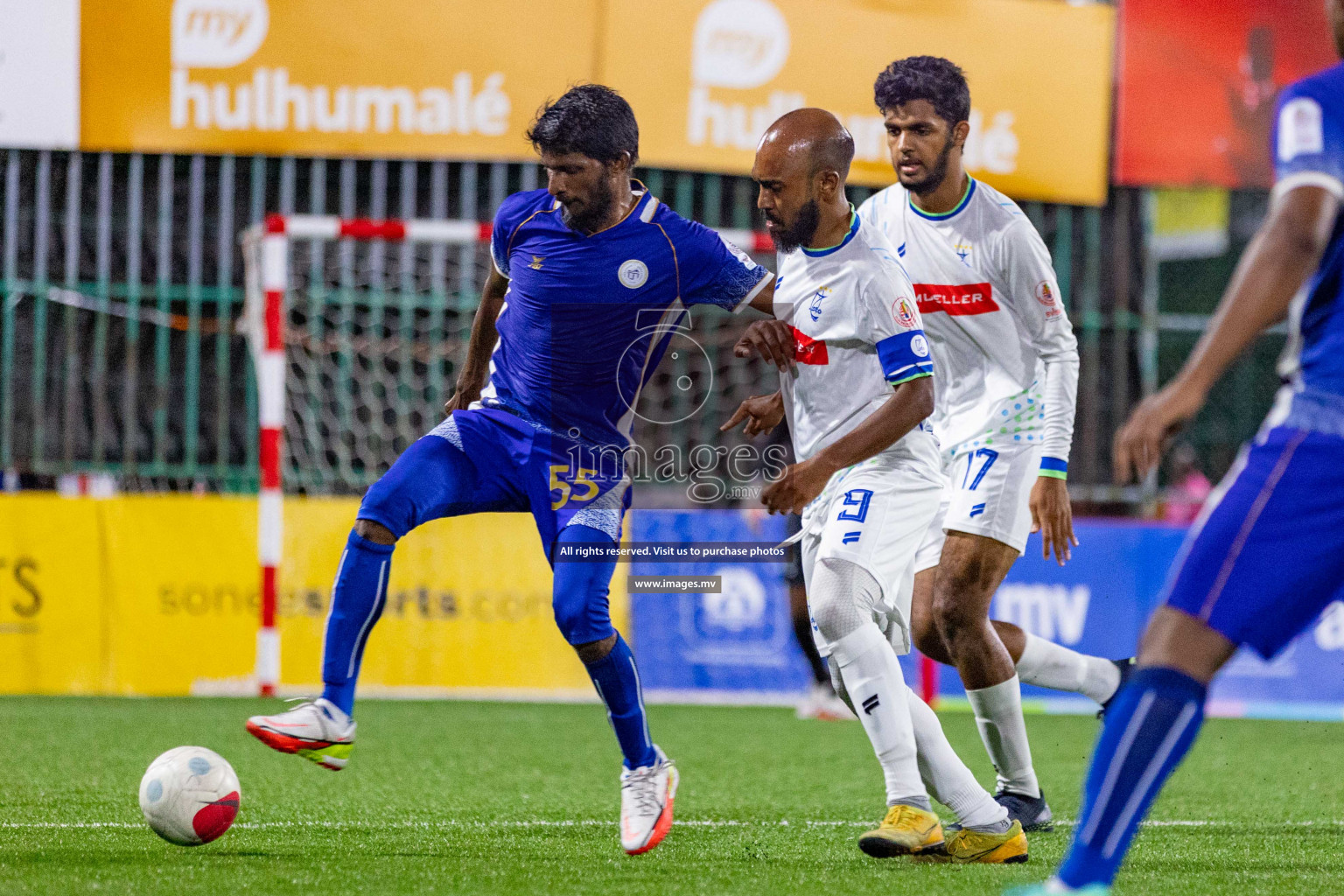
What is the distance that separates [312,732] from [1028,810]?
228 cm

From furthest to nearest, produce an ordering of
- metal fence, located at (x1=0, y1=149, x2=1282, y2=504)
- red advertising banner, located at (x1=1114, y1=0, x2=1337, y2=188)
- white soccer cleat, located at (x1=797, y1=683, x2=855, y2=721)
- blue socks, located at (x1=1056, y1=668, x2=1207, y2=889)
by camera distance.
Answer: red advertising banner, located at (x1=1114, y1=0, x2=1337, y2=188) → metal fence, located at (x1=0, y1=149, x2=1282, y2=504) → white soccer cleat, located at (x1=797, y1=683, x2=855, y2=721) → blue socks, located at (x1=1056, y1=668, x2=1207, y2=889)

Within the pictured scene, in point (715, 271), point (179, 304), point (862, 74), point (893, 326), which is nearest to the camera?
point (893, 326)

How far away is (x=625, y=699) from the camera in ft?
14.9

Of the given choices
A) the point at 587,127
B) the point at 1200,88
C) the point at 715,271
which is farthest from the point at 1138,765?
the point at 1200,88

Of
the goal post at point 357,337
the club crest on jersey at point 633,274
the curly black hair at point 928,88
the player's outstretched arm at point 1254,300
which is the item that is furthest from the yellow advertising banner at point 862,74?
the player's outstretched arm at point 1254,300

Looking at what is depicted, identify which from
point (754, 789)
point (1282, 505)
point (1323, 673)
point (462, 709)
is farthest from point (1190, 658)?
point (1323, 673)

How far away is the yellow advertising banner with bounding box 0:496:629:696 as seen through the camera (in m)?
9.85

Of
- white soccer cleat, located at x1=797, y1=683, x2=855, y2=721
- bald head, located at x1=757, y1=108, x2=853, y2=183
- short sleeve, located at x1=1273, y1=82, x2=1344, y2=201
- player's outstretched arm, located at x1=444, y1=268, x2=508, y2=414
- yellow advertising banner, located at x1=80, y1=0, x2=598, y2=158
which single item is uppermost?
yellow advertising banner, located at x1=80, y1=0, x2=598, y2=158

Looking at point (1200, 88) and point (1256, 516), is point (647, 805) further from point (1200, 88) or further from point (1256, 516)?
point (1200, 88)

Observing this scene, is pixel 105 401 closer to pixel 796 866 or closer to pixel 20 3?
pixel 20 3

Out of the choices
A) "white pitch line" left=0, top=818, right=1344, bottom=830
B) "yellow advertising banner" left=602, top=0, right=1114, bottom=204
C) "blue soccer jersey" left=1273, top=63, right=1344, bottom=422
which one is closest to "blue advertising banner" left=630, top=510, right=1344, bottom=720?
"yellow advertising banner" left=602, top=0, right=1114, bottom=204

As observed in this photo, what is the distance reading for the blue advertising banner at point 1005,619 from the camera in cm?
1042

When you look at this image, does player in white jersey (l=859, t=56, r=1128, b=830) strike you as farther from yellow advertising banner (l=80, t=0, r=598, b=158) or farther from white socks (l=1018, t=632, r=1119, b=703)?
yellow advertising banner (l=80, t=0, r=598, b=158)

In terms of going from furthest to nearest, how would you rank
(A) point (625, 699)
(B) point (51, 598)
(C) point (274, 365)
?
(B) point (51, 598) → (C) point (274, 365) → (A) point (625, 699)
